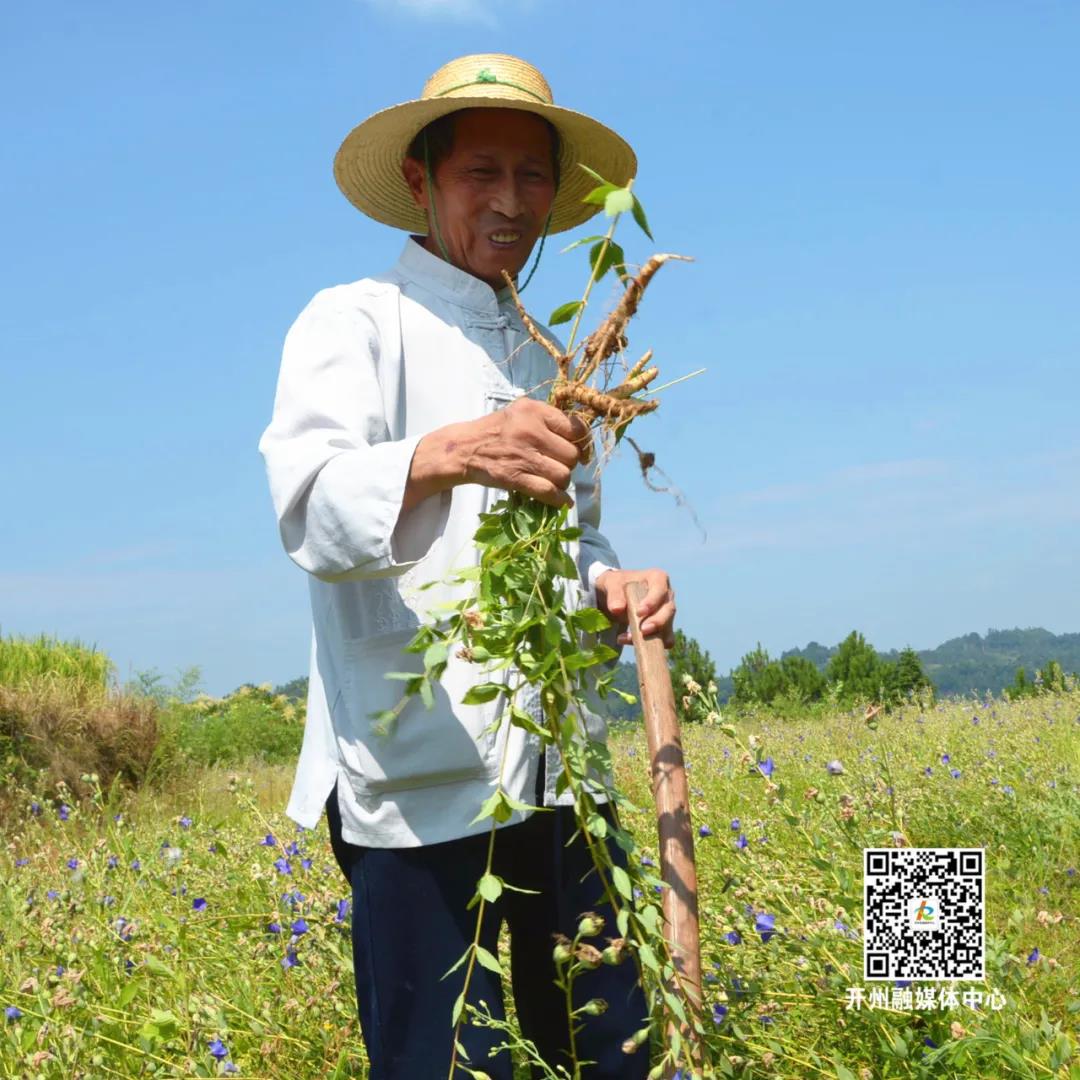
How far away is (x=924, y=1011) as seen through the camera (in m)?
2.33

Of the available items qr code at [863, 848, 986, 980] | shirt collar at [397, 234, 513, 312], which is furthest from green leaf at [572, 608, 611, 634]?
qr code at [863, 848, 986, 980]

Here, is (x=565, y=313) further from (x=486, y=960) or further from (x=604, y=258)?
(x=486, y=960)

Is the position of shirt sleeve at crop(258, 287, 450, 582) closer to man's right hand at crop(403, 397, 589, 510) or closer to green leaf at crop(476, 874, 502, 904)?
man's right hand at crop(403, 397, 589, 510)

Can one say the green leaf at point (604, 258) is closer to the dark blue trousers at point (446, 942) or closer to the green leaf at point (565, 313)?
the green leaf at point (565, 313)

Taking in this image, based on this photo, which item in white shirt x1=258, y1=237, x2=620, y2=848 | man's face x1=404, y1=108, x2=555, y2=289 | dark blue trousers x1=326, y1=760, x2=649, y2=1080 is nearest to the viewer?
white shirt x1=258, y1=237, x2=620, y2=848

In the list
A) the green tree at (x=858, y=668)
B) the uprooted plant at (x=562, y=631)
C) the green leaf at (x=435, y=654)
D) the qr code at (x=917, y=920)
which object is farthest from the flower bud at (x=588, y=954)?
the green tree at (x=858, y=668)

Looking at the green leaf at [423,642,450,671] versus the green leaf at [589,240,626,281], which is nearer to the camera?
the green leaf at [423,642,450,671]

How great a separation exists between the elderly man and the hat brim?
13 mm

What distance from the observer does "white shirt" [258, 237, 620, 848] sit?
1.86m

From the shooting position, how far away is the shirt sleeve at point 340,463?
5.96 ft

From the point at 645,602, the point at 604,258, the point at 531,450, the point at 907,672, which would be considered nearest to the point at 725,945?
the point at 645,602

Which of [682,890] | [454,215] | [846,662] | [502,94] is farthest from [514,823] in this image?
[846,662]

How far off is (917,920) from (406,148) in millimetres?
1995

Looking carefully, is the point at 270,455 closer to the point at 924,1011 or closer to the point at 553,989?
the point at 553,989
